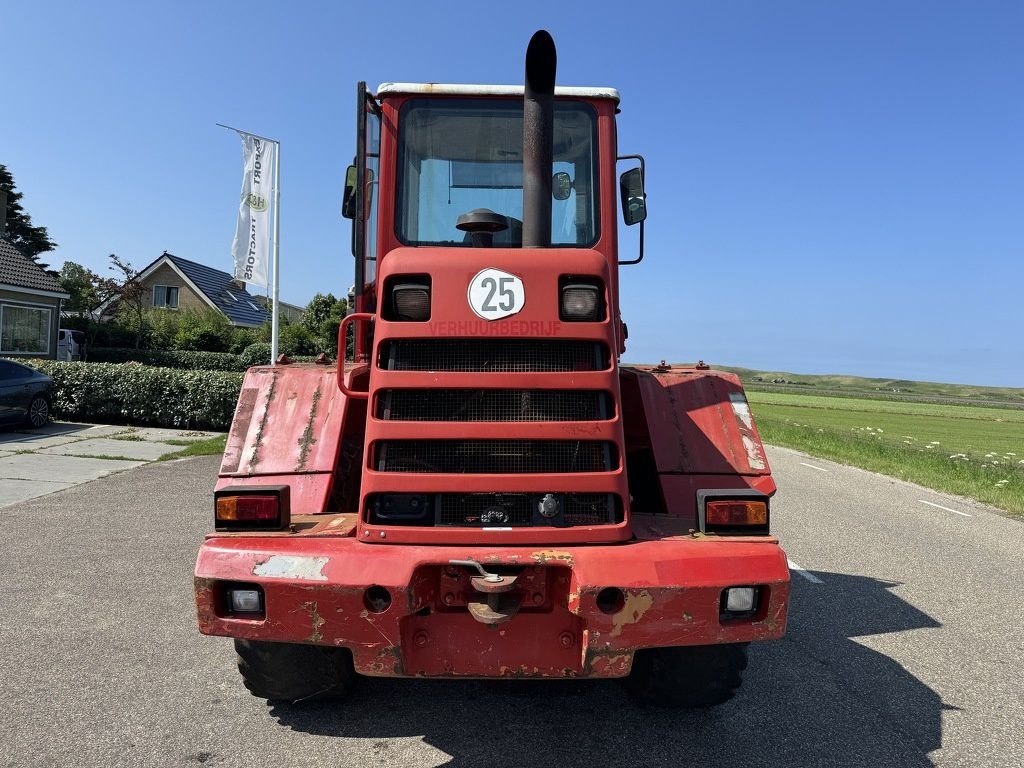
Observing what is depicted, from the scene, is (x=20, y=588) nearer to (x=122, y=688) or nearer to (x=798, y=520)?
(x=122, y=688)

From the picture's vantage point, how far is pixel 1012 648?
177 inches

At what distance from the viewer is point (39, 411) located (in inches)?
526

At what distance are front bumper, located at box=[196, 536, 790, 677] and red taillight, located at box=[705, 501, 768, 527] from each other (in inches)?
8.2

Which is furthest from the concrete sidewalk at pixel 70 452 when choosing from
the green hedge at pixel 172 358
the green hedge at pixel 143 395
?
the green hedge at pixel 172 358

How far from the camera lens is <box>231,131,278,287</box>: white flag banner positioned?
15383 mm

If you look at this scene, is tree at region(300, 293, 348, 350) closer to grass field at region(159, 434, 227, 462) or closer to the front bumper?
grass field at region(159, 434, 227, 462)

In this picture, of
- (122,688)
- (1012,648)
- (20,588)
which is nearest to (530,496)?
(122,688)

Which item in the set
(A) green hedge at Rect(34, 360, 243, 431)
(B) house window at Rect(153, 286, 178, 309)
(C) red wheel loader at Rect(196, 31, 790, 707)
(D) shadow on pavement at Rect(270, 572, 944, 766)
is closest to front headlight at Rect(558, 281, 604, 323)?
(C) red wheel loader at Rect(196, 31, 790, 707)

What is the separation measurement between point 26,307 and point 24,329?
2.28 feet

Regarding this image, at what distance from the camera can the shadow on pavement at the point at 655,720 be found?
302cm

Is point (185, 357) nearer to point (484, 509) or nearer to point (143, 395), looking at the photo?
point (143, 395)

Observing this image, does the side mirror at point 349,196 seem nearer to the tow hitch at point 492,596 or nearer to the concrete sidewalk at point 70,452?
the tow hitch at point 492,596

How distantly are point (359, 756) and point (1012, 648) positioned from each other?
4033 mm

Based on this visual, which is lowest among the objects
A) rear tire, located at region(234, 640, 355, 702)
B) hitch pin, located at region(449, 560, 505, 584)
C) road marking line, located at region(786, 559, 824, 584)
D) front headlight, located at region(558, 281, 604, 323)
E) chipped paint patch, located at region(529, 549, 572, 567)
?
road marking line, located at region(786, 559, 824, 584)
